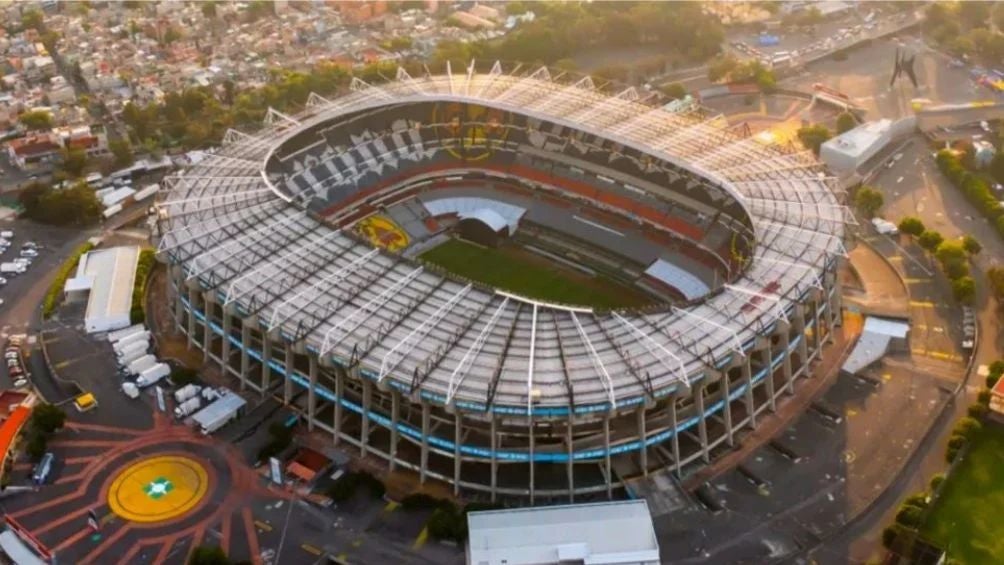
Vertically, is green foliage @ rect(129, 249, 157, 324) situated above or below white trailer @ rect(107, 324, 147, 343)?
above

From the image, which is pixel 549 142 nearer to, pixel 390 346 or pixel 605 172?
pixel 605 172

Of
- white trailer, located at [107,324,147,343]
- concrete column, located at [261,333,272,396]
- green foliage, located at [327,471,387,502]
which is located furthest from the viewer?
white trailer, located at [107,324,147,343]

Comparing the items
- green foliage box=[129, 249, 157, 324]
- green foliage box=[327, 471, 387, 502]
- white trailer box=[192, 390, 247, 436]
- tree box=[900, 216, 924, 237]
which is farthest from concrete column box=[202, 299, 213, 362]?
tree box=[900, 216, 924, 237]

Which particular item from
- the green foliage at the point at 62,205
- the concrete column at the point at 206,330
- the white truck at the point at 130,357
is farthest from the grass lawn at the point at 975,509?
the green foliage at the point at 62,205

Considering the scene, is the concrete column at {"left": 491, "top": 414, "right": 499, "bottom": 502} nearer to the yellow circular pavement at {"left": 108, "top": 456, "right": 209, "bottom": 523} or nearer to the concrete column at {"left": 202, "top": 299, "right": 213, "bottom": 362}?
the yellow circular pavement at {"left": 108, "top": 456, "right": 209, "bottom": 523}

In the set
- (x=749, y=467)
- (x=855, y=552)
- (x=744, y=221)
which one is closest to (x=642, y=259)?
(x=744, y=221)

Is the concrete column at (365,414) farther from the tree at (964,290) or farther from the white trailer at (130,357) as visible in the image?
the tree at (964,290)
